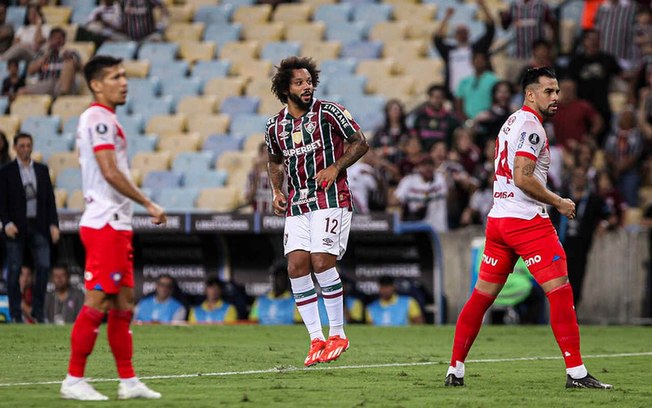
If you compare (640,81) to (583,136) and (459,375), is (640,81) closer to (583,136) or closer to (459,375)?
(583,136)

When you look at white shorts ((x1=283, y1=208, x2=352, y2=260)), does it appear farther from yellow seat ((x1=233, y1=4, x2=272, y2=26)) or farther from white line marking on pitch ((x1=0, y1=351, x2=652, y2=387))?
yellow seat ((x1=233, y1=4, x2=272, y2=26))

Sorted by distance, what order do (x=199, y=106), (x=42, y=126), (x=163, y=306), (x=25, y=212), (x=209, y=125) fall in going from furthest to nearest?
(x=199, y=106)
(x=42, y=126)
(x=209, y=125)
(x=163, y=306)
(x=25, y=212)

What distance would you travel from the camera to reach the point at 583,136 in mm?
19250

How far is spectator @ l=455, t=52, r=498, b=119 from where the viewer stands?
20328 millimetres

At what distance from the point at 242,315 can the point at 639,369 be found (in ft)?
28.0

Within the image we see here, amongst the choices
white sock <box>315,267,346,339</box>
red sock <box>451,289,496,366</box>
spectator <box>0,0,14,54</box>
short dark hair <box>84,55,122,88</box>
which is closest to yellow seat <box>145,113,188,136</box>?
spectator <box>0,0,14,54</box>

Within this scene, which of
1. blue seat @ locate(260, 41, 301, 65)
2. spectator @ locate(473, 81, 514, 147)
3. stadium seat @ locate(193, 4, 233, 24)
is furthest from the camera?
stadium seat @ locate(193, 4, 233, 24)

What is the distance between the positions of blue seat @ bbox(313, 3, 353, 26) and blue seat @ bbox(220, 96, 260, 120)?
234 centimetres

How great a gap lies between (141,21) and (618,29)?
29.4 ft

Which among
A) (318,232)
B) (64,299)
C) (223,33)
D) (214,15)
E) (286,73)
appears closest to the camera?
(318,232)

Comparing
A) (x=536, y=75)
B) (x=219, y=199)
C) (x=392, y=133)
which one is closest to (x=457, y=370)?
(x=536, y=75)

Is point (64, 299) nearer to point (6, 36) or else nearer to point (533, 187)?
point (6, 36)

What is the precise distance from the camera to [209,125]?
22.7m

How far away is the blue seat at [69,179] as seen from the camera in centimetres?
2178
